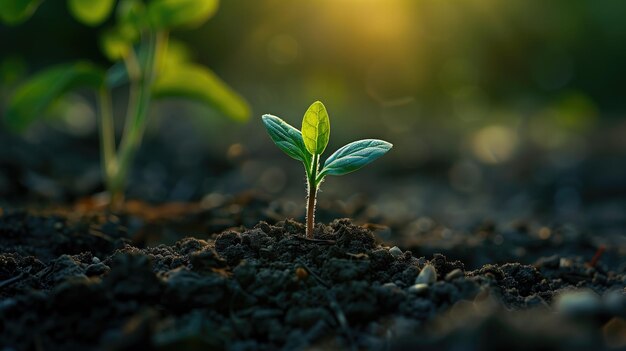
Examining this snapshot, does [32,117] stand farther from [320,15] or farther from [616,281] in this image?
[320,15]

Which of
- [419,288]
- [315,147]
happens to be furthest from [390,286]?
[315,147]

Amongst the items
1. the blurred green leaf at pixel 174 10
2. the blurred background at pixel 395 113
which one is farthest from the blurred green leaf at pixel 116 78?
the blurred background at pixel 395 113

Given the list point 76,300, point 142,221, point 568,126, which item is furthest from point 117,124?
point 76,300

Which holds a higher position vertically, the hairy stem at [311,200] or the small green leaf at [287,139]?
the small green leaf at [287,139]

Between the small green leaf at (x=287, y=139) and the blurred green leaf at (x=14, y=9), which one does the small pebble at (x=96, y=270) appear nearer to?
the small green leaf at (x=287, y=139)

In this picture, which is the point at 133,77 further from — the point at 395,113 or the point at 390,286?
the point at 395,113

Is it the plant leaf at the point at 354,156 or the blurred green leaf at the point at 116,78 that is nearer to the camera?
the plant leaf at the point at 354,156

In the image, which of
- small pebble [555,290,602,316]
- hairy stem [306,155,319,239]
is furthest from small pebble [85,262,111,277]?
small pebble [555,290,602,316]
